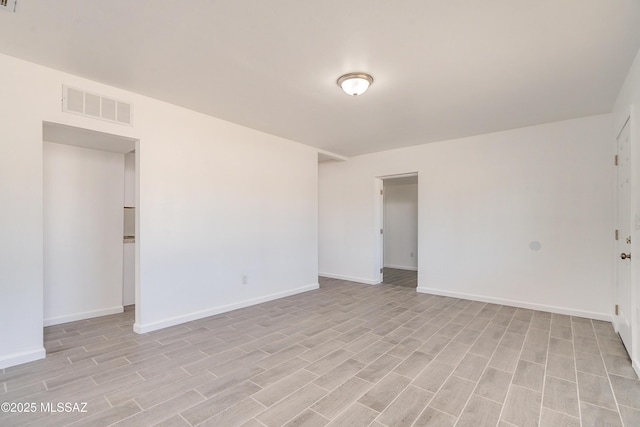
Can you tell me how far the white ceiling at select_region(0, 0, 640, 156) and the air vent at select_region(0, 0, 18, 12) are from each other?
0.03 meters

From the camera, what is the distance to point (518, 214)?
437 cm

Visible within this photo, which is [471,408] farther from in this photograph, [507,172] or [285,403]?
[507,172]

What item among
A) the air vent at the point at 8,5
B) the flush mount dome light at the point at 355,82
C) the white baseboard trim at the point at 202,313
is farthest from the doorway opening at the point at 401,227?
the air vent at the point at 8,5

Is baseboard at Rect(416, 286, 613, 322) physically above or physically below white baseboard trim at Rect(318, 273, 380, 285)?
above

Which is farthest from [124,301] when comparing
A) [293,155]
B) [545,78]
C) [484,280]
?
[545,78]

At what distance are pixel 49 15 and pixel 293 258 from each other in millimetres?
4084

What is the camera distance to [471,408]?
1987 mm

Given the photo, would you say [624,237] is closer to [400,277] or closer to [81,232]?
[400,277]

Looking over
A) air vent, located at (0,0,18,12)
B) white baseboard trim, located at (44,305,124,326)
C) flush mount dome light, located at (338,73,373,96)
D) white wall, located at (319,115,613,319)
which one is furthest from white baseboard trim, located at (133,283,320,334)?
flush mount dome light, located at (338,73,373,96)

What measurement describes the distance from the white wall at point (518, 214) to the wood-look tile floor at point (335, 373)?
2.04 ft

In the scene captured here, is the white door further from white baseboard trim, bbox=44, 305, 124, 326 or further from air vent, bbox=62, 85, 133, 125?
white baseboard trim, bbox=44, 305, 124, 326

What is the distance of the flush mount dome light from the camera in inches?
108

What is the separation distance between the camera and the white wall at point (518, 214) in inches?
151

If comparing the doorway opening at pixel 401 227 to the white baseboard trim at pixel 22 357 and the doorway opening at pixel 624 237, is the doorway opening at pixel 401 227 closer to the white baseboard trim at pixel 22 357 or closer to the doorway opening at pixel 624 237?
the doorway opening at pixel 624 237
